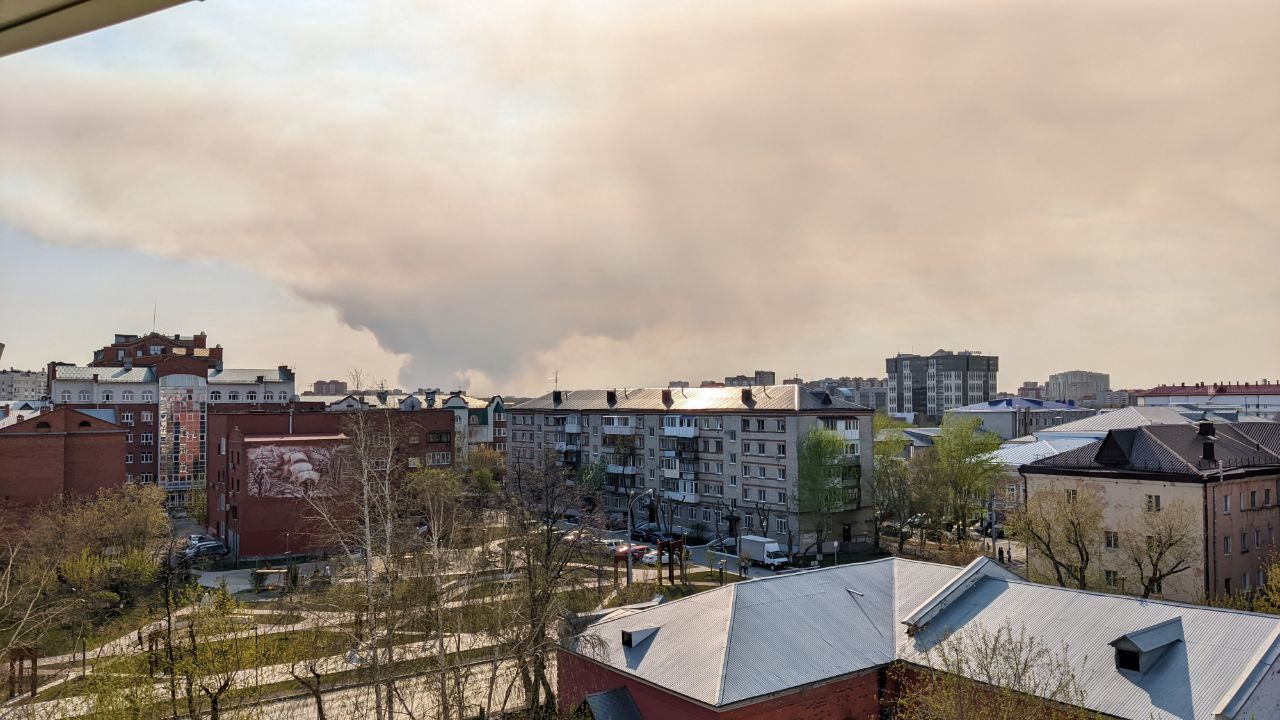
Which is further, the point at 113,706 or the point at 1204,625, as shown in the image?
the point at 1204,625

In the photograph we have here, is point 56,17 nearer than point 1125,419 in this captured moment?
Yes

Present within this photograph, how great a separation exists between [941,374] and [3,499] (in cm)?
11724

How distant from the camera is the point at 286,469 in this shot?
41.0 m

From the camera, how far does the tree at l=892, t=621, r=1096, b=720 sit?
13820 millimetres

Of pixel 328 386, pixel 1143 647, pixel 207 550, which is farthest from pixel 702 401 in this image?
pixel 328 386

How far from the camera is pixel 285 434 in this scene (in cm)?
4375

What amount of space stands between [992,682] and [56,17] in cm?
1718

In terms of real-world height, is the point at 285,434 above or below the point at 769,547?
above

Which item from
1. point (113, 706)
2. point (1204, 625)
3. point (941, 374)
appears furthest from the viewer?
point (941, 374)

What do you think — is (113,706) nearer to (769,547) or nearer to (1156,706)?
(1156,706)

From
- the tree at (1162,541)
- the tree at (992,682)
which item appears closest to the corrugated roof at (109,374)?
the tree at (992,682)

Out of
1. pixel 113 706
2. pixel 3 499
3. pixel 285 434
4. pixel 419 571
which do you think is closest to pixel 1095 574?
pixel 419 571

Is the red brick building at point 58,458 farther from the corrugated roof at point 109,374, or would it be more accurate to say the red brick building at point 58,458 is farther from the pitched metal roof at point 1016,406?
the pitched metal roof at point 1016,406

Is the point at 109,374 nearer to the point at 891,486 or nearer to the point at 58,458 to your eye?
the point at 58,458
